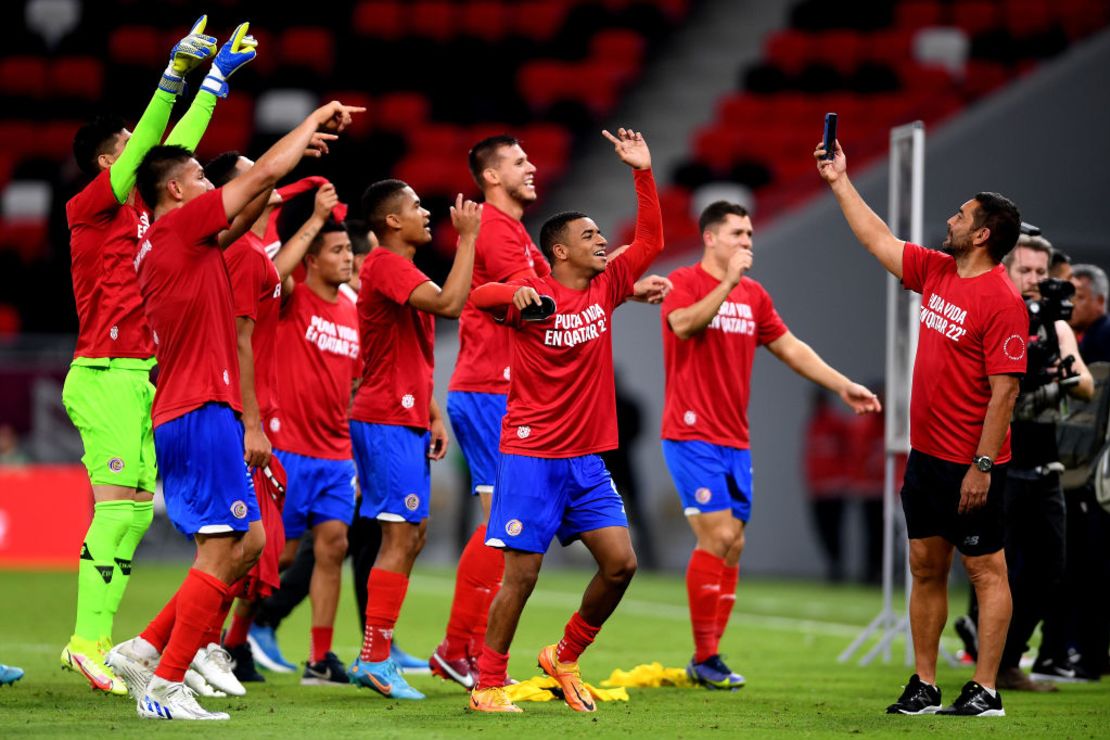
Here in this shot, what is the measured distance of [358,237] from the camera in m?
9.91

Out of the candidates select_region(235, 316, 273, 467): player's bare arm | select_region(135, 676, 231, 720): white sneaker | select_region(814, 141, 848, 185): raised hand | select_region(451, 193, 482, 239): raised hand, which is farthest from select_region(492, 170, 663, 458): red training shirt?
select_region(135, 676, 231, 720): white sneaker

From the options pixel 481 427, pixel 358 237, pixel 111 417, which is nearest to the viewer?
pixel 111 417

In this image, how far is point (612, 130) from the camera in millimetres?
26156

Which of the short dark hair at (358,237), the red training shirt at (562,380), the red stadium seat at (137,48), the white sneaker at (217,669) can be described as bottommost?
the white sneaker at (217,669)

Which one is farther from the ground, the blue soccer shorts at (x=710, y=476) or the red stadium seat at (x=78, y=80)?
the red stadium seat at (x=78, y=80)

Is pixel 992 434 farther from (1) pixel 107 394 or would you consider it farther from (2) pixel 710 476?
(1) pixel 107 394

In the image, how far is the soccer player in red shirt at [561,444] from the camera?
7418mm

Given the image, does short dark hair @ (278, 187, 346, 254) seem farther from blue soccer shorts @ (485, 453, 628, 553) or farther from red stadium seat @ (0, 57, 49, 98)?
red stadium seat @ (0, 57, 49, 98)

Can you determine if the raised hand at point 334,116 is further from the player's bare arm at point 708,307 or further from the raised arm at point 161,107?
the player's bare arm at point 708,307

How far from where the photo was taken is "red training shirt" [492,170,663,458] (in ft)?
24.6

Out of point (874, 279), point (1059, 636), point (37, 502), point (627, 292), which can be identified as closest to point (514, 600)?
point (627, 292)

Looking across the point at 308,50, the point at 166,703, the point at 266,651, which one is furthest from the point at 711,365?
the point at 308,50

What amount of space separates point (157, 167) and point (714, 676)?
400 cm

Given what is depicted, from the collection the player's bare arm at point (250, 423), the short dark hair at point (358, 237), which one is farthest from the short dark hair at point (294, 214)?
the player's bare arm at point (250, 423)
